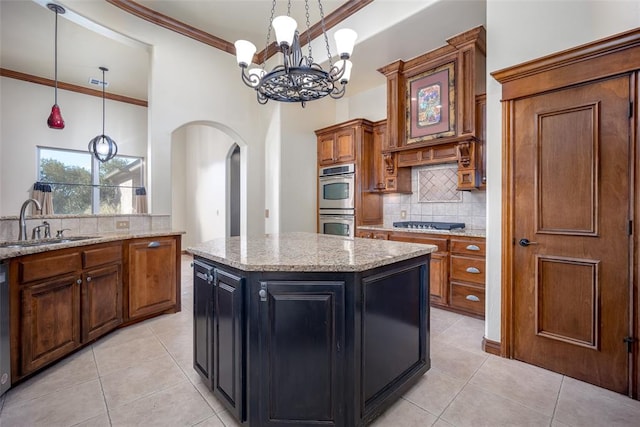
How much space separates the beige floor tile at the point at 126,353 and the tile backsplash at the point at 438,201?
10.8ft

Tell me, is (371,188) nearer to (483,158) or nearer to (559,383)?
(483,158)

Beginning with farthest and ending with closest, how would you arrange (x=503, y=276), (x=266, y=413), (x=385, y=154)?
(x=385, y=154), (x=503, y=276), (x=266, y=413)

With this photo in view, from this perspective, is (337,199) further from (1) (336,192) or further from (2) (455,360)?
(2) (455,360)

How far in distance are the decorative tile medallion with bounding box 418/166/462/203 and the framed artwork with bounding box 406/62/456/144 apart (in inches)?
24.2

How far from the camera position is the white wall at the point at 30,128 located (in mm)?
4648

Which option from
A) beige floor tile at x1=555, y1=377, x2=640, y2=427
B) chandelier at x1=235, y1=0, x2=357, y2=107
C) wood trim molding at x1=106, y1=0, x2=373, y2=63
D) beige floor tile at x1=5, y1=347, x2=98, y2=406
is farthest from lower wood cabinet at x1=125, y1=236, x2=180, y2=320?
beige floor tile at x1=555, y1=377, x2=640, y2=427

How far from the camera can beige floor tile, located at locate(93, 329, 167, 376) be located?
2.18m

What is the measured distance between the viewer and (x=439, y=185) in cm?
393

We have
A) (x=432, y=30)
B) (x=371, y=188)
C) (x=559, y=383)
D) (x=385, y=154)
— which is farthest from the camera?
(x=371, y=188)

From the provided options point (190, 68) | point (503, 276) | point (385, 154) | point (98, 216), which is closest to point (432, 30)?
point (385, 154)

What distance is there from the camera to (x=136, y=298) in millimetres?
2873

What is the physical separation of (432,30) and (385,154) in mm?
1442

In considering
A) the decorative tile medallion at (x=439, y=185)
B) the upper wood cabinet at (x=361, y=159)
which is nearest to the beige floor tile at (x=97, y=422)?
the upper wood cabinet at (x=361, y=159)

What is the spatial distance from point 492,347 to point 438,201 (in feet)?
6.59
